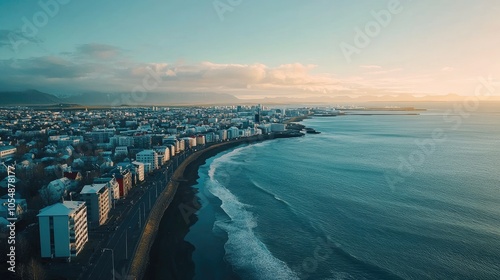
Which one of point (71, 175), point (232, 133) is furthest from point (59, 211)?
point (232, 133)

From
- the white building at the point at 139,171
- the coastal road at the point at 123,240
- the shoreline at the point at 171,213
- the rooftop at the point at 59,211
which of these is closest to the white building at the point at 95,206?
the coastal road at the point at 123,240

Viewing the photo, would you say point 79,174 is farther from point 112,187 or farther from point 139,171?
point 112,187

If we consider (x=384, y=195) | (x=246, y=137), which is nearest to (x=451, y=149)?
(x=384, y=195)

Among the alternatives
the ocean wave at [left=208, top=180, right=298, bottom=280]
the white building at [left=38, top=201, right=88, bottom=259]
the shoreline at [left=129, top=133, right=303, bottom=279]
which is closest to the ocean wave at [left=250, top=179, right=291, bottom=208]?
the ocean wave at [left=208, top=180, right=298, bottom=280]

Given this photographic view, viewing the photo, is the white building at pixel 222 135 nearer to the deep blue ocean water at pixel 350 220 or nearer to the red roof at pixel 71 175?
the deep blue ocean water at pixel 350 220

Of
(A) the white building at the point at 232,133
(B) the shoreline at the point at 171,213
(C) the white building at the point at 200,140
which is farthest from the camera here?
(A) the white building at the point at 232,133

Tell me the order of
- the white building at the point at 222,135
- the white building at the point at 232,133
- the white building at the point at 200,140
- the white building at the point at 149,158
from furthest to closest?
the white building at the point at 232,133
the white building at the point at 222,135
the white building at the point at 200,140
the white building at the point at 149,158
